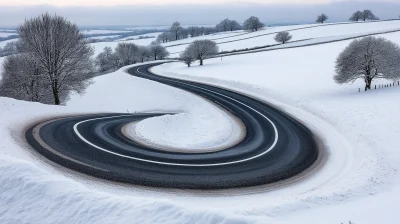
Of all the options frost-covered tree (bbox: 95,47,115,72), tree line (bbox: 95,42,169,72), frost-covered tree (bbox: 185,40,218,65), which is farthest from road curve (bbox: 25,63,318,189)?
frost-covered tree (bbox: 95,47,115,72)

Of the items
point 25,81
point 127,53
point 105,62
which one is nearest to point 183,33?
point 105,62

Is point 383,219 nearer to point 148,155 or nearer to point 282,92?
point 148,155

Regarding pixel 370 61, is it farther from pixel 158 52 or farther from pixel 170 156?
pixel 158 52

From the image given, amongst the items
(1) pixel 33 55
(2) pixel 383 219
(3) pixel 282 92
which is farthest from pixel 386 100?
(1) pixel 33 55

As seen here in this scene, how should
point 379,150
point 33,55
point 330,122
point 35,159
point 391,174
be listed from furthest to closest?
point 33,55
point 330,122
point 379,150
point 391,174
point 35,159

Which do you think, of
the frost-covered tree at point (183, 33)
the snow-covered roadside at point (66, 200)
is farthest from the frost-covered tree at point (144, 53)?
the snow-covered roadside at point (66, 200)
